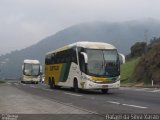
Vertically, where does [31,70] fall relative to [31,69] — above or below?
below

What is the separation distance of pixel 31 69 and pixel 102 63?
40.6 meters

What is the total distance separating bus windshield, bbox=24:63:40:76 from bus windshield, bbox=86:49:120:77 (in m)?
39.7

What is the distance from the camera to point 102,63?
29.4m

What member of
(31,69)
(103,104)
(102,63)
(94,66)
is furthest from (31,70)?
(103,104)

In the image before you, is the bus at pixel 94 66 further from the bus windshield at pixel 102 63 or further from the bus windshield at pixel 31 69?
the bus windshield at pixel 31 69

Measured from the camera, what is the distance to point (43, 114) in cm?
1559

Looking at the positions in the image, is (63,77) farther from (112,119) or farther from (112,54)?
(112,119)

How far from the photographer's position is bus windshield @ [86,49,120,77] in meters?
29.3

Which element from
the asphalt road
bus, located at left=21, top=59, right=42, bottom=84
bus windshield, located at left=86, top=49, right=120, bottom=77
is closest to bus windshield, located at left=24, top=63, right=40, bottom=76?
bus, located at left=21, top=59, right=42, bottom=84

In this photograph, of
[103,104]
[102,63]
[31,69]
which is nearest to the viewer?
[103,104]

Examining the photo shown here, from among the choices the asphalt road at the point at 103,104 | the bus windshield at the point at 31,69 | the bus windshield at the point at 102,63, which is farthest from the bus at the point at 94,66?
the bus windshield at the point at 31,69

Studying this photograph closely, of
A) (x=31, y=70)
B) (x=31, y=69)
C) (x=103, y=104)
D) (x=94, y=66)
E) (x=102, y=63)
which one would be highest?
(x=31, y=69)

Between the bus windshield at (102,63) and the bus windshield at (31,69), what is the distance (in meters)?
39.7

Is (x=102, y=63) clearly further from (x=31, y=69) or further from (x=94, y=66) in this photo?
(x=31, y=69)
